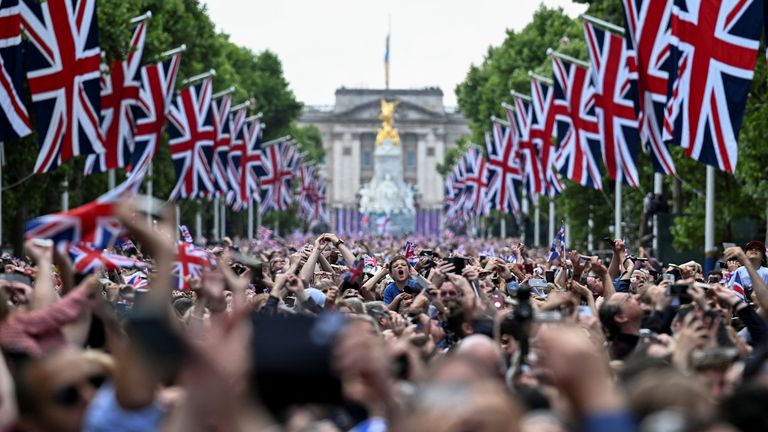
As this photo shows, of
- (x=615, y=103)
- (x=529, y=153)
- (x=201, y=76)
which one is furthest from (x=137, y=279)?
(x=201, y=76)

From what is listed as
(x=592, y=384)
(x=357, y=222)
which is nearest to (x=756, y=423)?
(x=592, y=384)

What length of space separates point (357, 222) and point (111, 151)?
92.6 meters

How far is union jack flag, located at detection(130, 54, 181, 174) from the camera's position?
34688 millimetres

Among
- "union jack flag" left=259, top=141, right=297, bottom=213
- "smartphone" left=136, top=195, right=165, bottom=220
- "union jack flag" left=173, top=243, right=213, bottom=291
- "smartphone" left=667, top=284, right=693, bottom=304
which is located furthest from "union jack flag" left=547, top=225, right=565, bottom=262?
"union jack flag" left=259, top=141, right=297, bottom=213

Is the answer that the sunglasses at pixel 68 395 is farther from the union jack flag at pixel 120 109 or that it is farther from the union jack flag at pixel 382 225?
the union jack flag at pixel 382 225

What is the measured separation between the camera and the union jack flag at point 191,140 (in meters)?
40.6

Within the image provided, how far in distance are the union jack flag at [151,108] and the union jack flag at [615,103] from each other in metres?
9.63

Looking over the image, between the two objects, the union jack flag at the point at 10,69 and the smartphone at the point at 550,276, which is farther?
the union jack flag at the point at 10,69

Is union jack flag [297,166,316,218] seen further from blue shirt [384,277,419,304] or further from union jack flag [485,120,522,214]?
blue shirt [384,277,419,304]

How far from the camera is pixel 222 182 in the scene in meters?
48.4

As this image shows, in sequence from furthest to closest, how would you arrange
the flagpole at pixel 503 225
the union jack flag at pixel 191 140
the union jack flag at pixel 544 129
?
the flagpole at pixel 503 225 < the union jack flag at pixel 544 129 < the union jack flag at pixel 191 140

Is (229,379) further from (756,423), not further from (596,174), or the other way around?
(596,174)

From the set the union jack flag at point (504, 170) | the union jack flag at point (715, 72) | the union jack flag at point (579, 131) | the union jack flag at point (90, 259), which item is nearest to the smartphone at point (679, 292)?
the union jack flag at point (90, 259)

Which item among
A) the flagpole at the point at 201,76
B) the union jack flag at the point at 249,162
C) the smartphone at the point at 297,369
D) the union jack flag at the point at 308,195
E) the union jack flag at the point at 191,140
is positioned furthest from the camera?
the union jack flag at the point at 308,195
